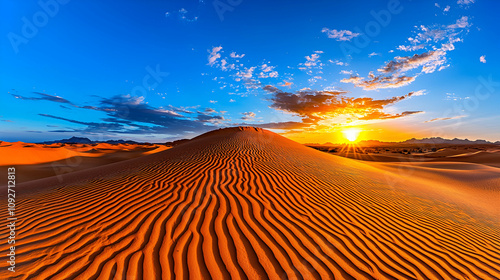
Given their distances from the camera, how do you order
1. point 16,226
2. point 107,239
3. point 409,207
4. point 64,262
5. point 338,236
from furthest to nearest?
point 409,207 < point 16,226 < point 338,236 < point 107,239 < point 64,262

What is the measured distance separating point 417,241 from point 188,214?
Answer: 4504 mm

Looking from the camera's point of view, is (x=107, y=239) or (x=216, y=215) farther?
(x=216, y=215)

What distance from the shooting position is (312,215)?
13.6ft

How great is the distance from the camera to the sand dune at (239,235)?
2.59 metres

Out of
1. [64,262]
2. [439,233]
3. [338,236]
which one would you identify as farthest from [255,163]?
[64,262]

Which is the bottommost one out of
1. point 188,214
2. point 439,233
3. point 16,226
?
point 439,233

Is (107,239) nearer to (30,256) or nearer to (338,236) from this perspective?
(30,256)

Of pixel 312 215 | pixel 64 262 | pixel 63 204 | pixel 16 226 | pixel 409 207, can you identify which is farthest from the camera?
pixel 409 207

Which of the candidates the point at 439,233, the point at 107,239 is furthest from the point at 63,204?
the point at 439,233

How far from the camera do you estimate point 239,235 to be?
10.6 ft

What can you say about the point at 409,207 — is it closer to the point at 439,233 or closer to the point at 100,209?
the point at 439,233

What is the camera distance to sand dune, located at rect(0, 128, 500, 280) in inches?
102

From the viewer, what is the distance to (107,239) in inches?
120

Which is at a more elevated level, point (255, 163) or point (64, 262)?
point (255, 163)
